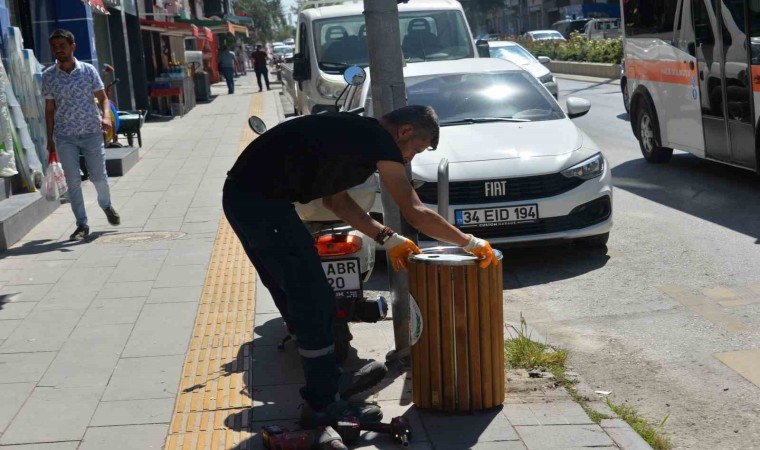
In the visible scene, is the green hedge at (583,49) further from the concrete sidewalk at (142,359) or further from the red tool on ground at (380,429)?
the red tool on ground at (380,429)

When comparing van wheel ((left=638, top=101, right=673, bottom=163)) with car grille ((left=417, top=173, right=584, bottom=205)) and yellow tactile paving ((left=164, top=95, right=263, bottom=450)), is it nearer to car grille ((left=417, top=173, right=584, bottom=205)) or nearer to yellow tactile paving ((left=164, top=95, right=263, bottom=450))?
car grille ((left=417, top=173, right=584, bottom=205))

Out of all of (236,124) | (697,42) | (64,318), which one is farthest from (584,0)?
(64,318)

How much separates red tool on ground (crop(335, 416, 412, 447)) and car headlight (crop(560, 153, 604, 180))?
429 centimetres

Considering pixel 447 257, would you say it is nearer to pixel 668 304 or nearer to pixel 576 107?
pixel 668 304

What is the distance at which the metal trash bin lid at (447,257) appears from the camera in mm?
4867

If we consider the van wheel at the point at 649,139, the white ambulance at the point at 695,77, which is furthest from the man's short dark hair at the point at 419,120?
the van wheel at the point at 649,139

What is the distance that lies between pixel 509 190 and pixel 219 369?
129 inches

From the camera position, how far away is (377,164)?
14.7ft

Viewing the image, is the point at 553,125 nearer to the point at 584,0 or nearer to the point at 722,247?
the point at 722,247

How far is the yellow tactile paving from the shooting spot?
4840mm

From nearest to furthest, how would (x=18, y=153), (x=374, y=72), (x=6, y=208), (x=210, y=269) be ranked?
(x=374, y=72), (x=210, y=269), (x=6, y=208), (x=18, y=153)

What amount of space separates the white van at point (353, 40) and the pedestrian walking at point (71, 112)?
20.6 ft

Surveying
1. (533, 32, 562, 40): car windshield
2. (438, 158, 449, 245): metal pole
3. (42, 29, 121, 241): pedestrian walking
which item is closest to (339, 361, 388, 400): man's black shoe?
(438, 158, 449, 245): metal pole

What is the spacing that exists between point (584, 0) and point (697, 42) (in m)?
71.8
